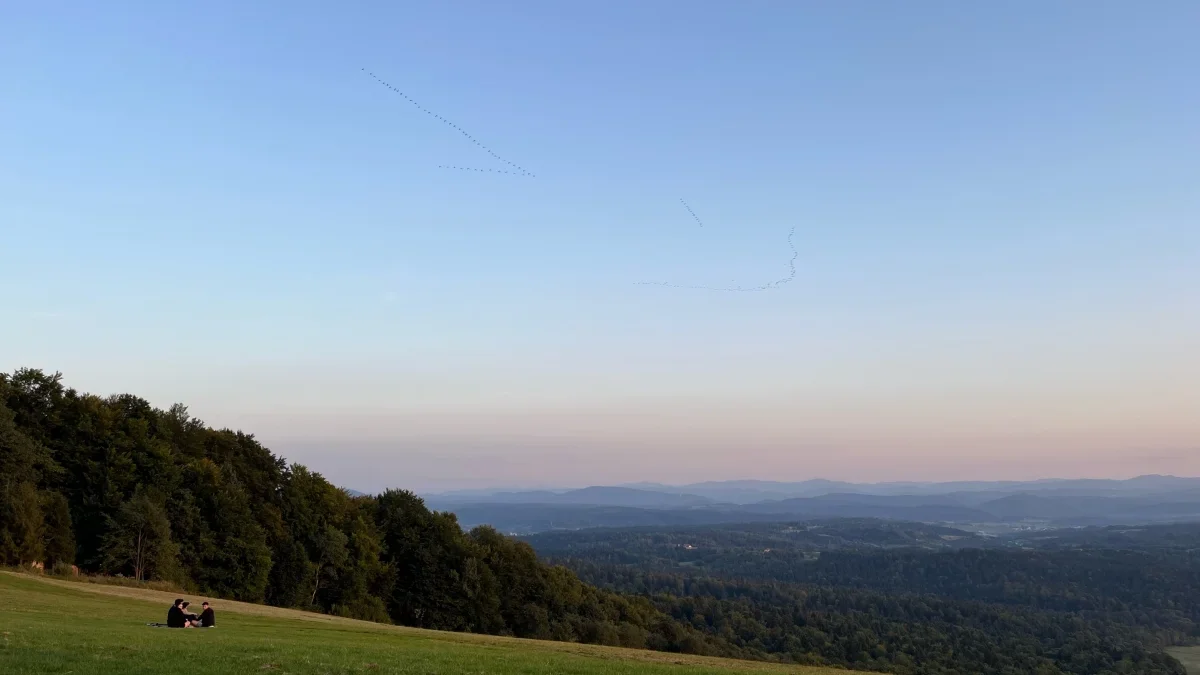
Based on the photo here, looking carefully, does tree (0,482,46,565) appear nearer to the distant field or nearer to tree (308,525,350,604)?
tree (308,525,350,604)

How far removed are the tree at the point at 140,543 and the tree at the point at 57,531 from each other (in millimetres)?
2715

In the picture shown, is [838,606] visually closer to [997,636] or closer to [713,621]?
[997,636]

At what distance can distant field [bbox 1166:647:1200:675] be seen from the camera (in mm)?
142625

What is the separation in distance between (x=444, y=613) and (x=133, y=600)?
4413cm

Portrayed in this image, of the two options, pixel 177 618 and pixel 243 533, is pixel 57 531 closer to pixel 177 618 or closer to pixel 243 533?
pixel 243 533

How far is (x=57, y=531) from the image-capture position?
5978 centimetres

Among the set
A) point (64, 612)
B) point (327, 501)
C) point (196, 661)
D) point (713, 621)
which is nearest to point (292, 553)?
point (327, 501)

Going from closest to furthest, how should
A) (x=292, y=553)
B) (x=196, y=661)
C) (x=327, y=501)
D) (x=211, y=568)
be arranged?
(x=196, y=661) → (x=211, y=568) → (x=292, y=553) → (x=327, y=501)

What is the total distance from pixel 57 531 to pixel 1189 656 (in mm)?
200060

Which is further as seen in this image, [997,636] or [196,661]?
[997,636]

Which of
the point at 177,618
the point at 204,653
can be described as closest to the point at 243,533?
the point at 177,618

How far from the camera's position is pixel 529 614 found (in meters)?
86.0

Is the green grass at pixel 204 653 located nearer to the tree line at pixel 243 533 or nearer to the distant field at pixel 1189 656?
the tree line at pixel 243 533

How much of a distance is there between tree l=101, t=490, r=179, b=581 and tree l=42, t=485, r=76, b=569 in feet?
8.91
